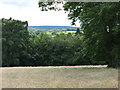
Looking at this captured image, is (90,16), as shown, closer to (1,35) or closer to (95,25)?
(95,25)

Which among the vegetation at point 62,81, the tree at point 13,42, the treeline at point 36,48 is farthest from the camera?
the treeline at point 36,48

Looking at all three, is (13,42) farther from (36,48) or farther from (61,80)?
(61,80)

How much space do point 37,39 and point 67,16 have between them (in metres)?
45.2

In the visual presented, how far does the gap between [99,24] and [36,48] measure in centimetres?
5097

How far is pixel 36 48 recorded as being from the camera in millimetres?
64000

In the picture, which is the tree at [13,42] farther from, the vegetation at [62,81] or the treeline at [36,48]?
the vegetation at [62,81]

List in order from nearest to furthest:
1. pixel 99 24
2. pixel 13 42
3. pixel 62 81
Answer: pixel 62 81, pixel 99 24, pixel 13 42

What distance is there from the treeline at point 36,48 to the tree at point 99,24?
3343 centimetres

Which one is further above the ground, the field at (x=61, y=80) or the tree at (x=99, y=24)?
the tree at (x=99, y=24)

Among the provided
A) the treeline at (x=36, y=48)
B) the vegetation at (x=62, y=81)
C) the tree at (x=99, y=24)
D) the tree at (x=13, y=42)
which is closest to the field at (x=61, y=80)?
the vegetation at (x=62, y=81)

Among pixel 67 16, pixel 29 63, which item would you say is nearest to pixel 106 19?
pixel 67 16

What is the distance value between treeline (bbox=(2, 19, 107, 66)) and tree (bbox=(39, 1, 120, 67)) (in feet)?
110

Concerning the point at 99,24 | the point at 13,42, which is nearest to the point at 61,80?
the point at 99,24

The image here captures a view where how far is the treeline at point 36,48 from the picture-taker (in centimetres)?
5762
